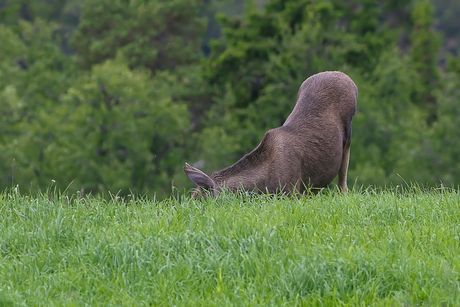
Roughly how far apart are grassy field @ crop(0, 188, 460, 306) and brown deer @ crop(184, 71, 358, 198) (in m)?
1.66

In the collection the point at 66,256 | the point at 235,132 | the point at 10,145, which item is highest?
the point at 66,256

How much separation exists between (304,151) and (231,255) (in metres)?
4.09

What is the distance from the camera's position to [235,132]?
2653cm

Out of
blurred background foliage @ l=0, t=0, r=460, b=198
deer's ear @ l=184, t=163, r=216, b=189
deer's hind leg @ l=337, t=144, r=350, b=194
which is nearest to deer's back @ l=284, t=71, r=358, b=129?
deer's hind leg @ l=337, t=144, r=350, b=194

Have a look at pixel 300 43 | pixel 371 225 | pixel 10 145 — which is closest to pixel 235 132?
pixel 300 43

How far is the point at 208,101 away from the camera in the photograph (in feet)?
120

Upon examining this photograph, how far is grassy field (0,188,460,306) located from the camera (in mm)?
4703

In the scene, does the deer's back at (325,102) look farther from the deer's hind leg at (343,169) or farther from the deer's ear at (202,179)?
the deer's ear at (202,179)

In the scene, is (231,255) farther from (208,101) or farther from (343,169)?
(208,101)

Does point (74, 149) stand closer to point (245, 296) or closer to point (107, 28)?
point (107, 28)

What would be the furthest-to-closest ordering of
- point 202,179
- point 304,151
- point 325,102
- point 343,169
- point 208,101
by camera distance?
point 208,101
point 343,169
point 325,102
point 304,151
point 202,179

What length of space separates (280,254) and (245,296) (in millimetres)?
590

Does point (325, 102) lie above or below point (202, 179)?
above

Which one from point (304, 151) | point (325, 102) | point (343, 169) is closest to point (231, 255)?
point (304, 151)
